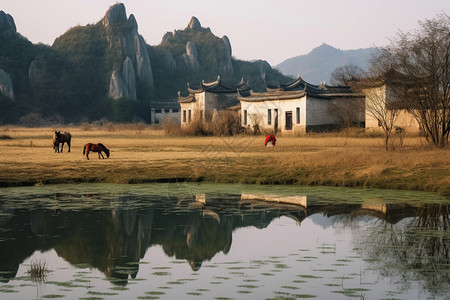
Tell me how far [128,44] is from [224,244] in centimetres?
9974

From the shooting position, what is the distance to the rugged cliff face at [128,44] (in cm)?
10450

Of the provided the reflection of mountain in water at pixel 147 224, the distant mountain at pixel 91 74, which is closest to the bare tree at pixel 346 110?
the reflection of mountain in water at pixel 147 224

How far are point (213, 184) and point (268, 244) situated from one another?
8039mm

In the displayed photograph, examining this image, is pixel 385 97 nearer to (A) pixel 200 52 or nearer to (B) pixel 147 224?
(B) pixel 147 224

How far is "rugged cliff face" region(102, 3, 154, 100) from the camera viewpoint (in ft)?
343

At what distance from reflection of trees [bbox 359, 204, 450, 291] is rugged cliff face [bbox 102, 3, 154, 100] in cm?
9229

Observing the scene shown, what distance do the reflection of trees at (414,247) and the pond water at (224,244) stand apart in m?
0.02

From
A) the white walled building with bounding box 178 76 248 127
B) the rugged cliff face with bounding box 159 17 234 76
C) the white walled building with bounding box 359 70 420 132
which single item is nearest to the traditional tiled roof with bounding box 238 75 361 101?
the white walled building with bounding box 359 70 420 132

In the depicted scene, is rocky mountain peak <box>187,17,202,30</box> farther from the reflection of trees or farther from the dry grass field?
the reflection of trees

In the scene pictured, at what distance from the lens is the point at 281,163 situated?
20891mm

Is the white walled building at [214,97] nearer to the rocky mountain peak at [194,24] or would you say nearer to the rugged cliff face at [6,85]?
the rugged cliff face at [6,85]

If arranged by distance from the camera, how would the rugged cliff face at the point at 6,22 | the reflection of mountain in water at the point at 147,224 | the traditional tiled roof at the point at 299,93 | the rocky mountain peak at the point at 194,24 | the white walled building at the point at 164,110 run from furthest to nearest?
the rocky mountain peak at the point at 194,24
the rugged cliff face at the point at 6,22
the white walled building at the point at 164,110
the traditional tiled roof at the point at 299,93
the reflection of mountain in water at the point at 147,224

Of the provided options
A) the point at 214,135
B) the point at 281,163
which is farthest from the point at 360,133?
the point at 281,163

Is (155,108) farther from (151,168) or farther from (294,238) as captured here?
(294,238)
